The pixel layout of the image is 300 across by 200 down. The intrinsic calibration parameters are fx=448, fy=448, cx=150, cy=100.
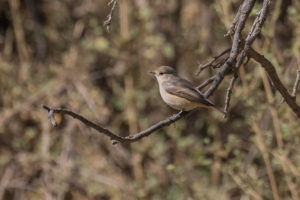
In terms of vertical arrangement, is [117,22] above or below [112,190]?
above

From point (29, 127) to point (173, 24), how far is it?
9.08ft

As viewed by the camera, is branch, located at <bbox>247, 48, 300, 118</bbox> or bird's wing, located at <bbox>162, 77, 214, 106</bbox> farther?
bird's wing, located at <bbox>162, 77, 214, 106</bbox>

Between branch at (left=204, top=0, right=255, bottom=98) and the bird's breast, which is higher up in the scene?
the bird's breast

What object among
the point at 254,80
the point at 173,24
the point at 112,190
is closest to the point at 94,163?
the point at 112,190

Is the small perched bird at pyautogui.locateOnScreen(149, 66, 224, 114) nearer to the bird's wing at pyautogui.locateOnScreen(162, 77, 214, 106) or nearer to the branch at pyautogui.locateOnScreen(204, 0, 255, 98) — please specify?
the bird's wing at pyautogui.locateOnScreen(162, 77, 214, 106)

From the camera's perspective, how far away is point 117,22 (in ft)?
21.6

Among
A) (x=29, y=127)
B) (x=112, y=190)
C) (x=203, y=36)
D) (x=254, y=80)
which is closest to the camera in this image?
(x=254, y=80)

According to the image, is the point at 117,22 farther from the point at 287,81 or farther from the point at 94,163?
the point at 287,81

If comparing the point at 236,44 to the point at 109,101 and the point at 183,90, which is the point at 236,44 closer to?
the point at 183,90

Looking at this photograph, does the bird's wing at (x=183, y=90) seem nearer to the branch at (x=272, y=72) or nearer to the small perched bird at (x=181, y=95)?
the small perched bird at (x=181, y=95)

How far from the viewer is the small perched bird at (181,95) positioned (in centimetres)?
314

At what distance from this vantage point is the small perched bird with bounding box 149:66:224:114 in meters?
3.14

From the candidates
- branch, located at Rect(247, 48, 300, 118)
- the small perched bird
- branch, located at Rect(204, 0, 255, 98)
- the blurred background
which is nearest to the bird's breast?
the small perched bird

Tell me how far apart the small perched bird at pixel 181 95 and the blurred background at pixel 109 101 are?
2.17 meters
